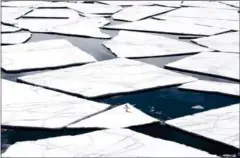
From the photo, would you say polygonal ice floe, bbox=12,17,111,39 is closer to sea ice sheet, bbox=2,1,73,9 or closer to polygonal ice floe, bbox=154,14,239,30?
polygonal ice floe, bbox=154,14,239,30

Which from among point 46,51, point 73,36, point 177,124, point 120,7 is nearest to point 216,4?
point 120,7

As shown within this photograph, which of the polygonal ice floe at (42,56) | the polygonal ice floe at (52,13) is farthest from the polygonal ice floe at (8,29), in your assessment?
the polygonal ice floe at (52,13)

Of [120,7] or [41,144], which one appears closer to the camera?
[41,144]

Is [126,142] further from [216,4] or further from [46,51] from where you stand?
[216,4]

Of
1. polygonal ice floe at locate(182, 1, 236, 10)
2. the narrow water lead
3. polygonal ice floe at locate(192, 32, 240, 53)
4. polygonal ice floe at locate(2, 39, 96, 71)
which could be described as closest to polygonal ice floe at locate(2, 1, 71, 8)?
polygonal ice floe at locate(182, 1, 236, 10)

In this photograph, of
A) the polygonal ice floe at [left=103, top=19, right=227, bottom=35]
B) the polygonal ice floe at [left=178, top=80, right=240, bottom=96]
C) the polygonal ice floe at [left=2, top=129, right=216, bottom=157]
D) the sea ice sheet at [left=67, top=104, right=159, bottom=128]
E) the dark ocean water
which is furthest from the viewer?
the polygonal ice floe at [left=103, top=19, right=227, bottom=35]

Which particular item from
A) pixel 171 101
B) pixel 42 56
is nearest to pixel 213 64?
pixel 171 101
